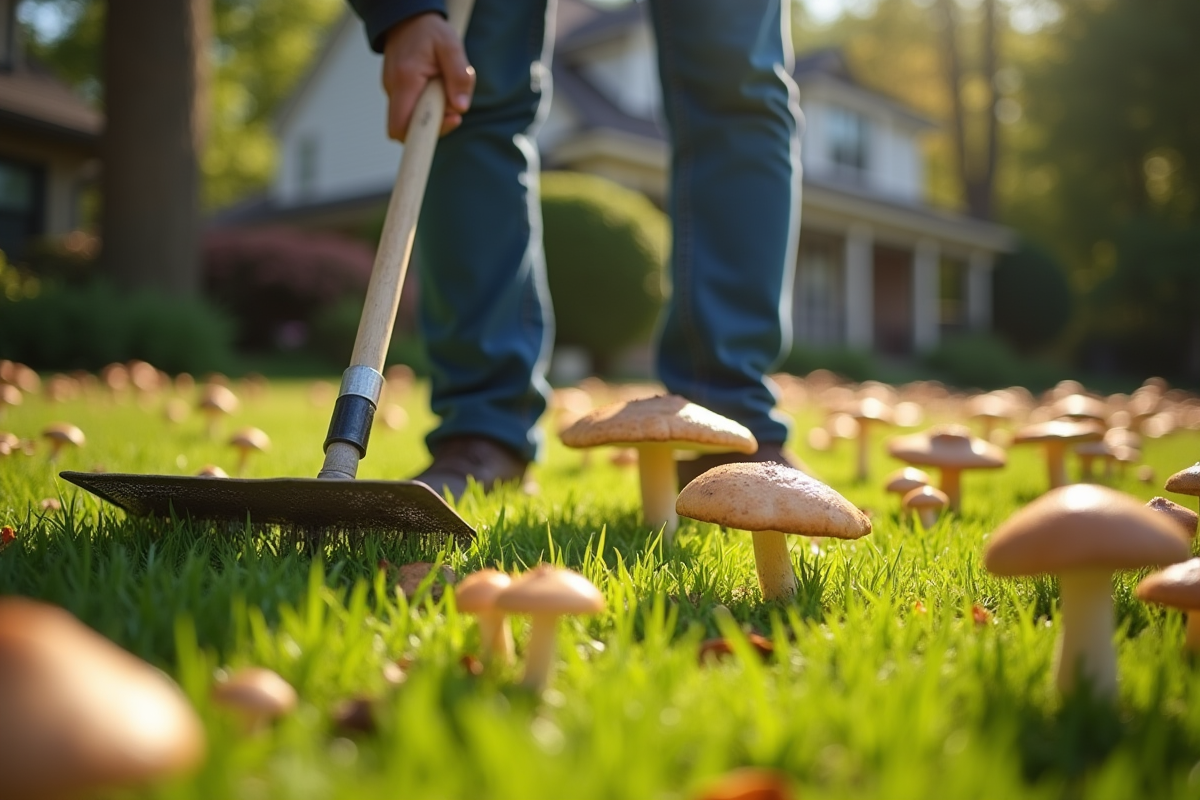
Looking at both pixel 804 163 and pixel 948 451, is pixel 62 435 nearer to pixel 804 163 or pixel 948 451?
pixel 948 451

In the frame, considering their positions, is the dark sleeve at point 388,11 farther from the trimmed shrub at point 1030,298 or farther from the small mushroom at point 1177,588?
the trimmed shrub at point 1030,298

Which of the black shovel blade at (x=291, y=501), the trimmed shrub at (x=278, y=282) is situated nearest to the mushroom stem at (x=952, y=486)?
the black shovel blade at (x=291, y=501)

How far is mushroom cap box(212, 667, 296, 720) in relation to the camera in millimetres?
1159

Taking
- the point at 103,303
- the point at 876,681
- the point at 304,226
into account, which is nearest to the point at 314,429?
the point at 876,681

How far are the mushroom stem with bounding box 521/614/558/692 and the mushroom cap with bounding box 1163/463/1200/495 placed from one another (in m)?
1.52

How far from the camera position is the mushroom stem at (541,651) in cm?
142

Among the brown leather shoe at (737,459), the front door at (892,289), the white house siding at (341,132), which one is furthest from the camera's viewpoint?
the front door at (892,289)

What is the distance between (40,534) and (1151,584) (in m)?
2.10

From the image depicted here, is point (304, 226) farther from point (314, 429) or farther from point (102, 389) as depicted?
point (314, 429)

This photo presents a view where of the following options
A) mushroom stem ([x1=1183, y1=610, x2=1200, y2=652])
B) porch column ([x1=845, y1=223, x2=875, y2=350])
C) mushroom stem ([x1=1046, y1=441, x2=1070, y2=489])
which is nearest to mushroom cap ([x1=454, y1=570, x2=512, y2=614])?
mushroom stem ([x1=1183, y1=610, x2=1200, y2=652])

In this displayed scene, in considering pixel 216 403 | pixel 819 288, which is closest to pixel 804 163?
pixel 819 288

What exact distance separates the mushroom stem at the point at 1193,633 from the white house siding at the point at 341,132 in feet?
67.4

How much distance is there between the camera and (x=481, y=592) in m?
1.44

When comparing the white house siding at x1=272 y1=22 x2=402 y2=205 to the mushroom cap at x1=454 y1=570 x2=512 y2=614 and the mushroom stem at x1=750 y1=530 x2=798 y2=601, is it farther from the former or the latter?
the mushroom cap at x1=454 y1=570 x2=512 y2=614
